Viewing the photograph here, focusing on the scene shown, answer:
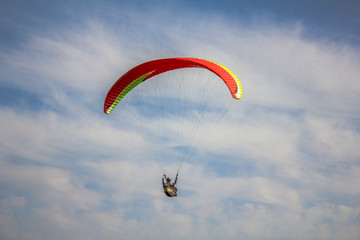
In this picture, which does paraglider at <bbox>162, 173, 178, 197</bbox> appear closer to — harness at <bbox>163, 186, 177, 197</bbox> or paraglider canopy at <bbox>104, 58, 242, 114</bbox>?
harness at <bbox>163, 186, 177, 197</bbox>

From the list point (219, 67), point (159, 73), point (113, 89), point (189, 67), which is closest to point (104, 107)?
point (113, 89)

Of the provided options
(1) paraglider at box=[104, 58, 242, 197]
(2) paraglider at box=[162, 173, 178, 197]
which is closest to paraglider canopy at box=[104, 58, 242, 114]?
(1) paraglider at box=[104, 58, 242, 197]

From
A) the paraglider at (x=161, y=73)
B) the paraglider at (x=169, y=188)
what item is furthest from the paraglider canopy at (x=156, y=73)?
the paraglider at (x=169, y=188)

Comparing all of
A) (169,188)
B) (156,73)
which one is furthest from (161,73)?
(169,188)

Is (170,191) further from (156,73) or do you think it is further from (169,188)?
(156,73)

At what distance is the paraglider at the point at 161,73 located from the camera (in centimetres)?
3122

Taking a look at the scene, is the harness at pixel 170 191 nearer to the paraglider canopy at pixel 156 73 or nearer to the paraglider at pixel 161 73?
the paraglider at pixel 161 73

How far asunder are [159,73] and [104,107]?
557 centimetres

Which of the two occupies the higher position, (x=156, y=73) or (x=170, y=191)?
(x=156, y=73)

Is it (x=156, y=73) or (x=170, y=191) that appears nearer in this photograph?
(x=170, y=191)

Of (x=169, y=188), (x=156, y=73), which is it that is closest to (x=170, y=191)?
(x=169, y=188)

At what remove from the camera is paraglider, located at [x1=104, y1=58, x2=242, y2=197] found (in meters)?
31.2

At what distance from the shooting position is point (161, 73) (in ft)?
119

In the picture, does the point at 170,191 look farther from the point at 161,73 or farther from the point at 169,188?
the point at 161,73
